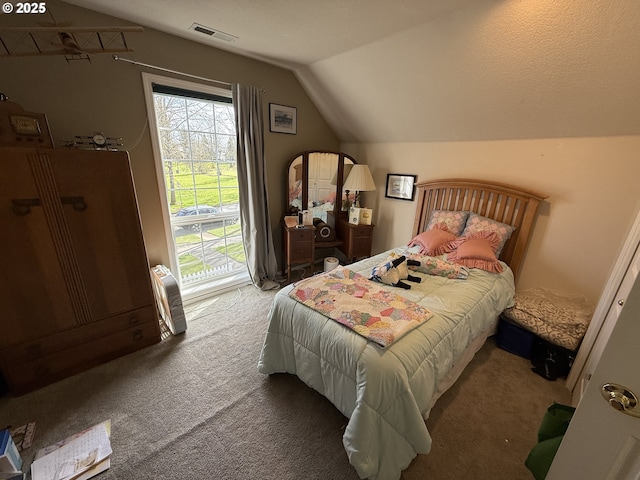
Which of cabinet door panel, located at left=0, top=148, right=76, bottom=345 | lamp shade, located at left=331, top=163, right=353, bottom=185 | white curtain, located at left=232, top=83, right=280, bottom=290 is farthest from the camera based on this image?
lamp shade, located at left=331, top=163, right=353, bottom=185

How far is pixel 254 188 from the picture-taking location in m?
2.87

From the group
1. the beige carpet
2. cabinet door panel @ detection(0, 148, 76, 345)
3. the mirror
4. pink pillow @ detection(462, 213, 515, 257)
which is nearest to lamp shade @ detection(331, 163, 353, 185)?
the mirror

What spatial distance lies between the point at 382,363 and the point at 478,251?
5.23 ft

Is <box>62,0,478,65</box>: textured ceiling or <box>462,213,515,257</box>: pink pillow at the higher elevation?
<box>62,0,478,65</box>: textured ceiling

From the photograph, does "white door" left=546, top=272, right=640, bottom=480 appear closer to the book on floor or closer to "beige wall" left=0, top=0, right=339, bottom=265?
the book on floor

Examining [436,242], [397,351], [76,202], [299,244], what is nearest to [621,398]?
[397,351]

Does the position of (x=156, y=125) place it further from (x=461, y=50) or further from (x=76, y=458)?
(x=461, y=50)

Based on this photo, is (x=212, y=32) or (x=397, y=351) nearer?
(x=397, y=351)

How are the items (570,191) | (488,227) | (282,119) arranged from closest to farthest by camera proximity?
(570,191), (488,227), (282,119)

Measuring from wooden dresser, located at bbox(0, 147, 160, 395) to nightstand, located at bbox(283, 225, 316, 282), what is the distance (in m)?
1.48

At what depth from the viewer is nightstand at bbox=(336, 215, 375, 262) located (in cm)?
340

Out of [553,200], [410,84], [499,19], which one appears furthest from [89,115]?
[553,200]

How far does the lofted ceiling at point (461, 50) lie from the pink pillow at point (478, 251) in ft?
3.23

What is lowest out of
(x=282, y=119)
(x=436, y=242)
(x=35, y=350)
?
(x=35, y=350)
